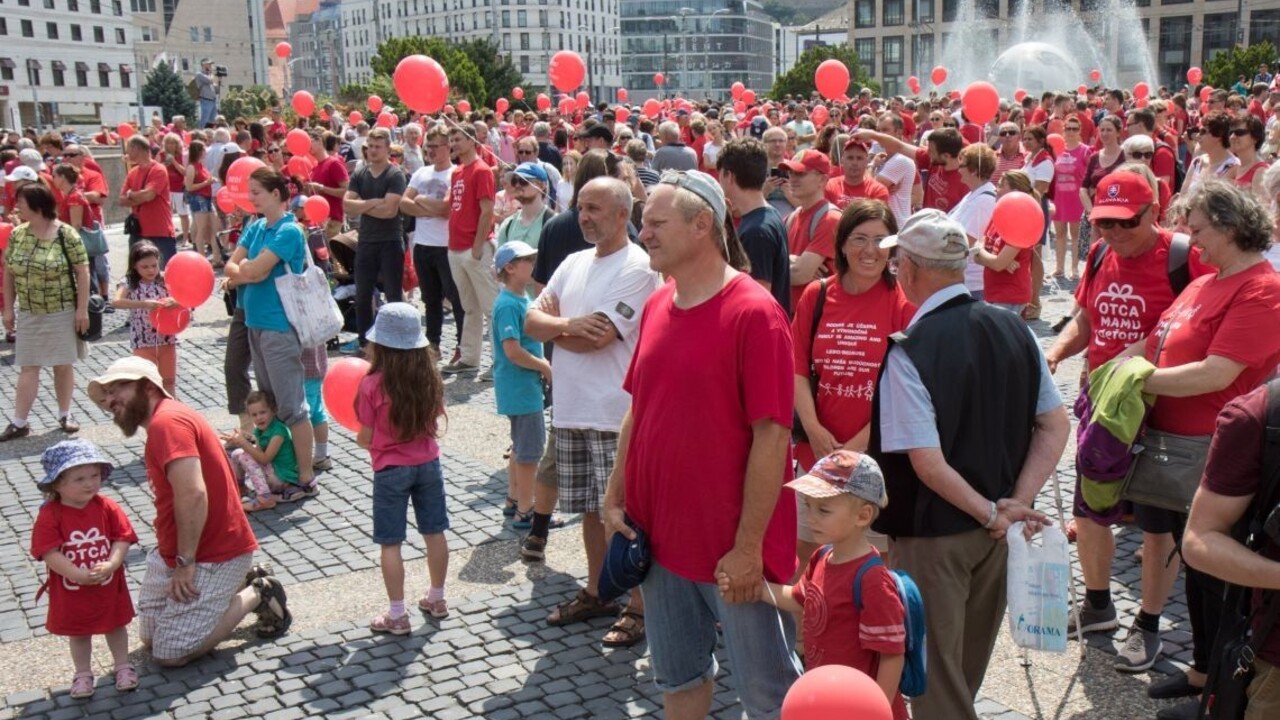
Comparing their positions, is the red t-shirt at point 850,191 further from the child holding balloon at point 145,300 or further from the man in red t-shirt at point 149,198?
the man in red t-shirt at point 149,198

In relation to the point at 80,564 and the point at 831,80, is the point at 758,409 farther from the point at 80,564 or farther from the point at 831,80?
the point at 831,80

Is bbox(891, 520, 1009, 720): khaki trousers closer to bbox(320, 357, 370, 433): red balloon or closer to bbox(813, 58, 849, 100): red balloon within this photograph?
bbox(320, 357, 370, 433): red balloon

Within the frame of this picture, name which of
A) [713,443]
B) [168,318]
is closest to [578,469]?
[713,443]

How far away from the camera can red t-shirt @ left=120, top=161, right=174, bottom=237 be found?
1341 centimetres

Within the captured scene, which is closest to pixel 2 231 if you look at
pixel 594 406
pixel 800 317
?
pixel 594 406

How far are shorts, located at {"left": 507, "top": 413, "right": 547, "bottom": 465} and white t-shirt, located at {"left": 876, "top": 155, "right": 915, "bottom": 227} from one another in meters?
4.69

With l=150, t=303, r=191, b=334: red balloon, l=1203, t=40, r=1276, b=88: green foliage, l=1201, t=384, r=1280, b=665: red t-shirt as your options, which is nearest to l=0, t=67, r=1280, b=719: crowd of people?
l=1201, t=384, r=1280, b=665: red t-shirt

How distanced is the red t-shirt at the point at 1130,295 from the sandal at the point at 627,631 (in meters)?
2.32

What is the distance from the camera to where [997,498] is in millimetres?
3666

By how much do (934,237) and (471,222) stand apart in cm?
709

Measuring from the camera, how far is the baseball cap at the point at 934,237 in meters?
3.58

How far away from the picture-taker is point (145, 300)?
891 centimetres

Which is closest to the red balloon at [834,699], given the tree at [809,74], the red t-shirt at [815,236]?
the red t-shirt at [815,236]

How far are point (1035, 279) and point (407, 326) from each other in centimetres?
782
